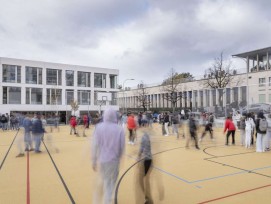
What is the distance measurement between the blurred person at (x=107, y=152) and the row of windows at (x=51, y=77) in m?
45.0

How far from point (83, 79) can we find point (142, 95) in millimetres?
26133

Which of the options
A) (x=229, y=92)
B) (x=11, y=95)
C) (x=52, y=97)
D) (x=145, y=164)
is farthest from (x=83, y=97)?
(x=145, y=164)

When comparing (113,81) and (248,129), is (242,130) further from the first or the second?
(113,81)

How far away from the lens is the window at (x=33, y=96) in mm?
45531

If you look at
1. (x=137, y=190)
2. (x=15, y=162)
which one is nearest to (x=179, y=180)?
(x=137, y=190)

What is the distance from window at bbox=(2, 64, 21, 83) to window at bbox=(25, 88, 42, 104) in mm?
2716

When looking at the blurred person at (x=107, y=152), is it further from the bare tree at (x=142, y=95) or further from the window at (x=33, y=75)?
the bare tree at (x=142, y=95)

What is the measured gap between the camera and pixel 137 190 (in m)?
5.58

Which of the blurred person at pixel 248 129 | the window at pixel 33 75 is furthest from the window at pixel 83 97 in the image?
the blurred person at pixel 248 129

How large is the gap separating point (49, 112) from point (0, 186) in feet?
138

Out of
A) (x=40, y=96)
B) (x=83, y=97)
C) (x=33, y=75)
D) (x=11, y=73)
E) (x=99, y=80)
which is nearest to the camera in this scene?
(x=11, y=73)

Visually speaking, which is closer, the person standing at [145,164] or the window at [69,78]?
the person standing at [145,164]

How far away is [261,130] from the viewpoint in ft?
38.2

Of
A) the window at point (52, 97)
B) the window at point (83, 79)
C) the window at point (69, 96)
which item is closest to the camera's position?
the window at point (52, 97)
